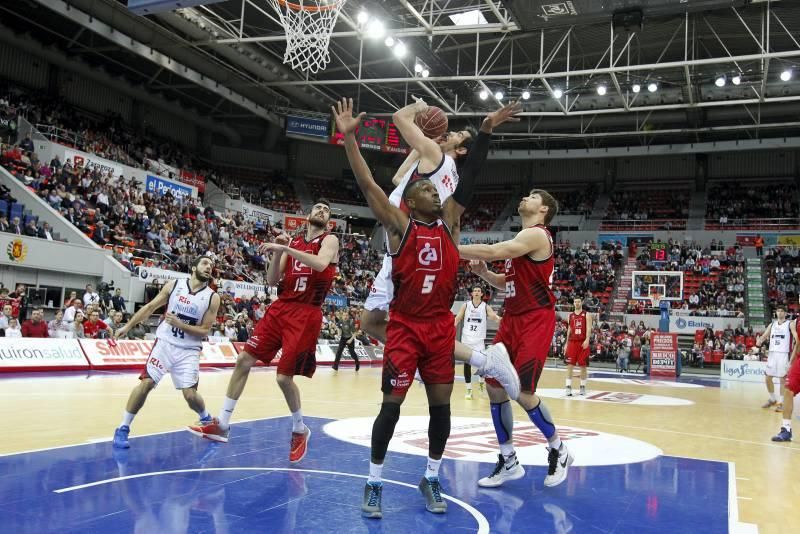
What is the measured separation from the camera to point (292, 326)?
593cm

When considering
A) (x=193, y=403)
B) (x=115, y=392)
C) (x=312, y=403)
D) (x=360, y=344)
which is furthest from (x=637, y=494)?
(x=360, y=344)

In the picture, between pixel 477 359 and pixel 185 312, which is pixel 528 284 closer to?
pixel 477 359

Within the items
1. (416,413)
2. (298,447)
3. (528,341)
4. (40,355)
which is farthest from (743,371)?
(40,355)

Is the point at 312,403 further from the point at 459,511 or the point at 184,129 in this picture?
the point at 184,129

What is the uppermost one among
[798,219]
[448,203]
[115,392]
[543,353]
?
[798,219]

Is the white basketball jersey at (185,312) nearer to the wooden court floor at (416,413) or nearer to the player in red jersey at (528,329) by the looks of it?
the wooden court floor at (416,413)

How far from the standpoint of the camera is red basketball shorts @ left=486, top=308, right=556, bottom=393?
17.1 ft

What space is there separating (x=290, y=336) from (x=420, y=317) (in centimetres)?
194

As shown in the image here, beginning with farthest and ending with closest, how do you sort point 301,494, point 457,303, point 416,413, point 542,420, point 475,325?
point 457,303 < point 475,325 < point 416,413 < point 542,420 < point 301,494

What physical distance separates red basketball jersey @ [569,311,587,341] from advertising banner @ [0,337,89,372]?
10.3 metres

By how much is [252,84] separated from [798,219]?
28.6 m

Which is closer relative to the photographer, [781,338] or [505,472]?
[505,472]

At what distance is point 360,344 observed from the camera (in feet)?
78.1

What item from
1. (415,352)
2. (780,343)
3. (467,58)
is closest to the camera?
(415,352)
